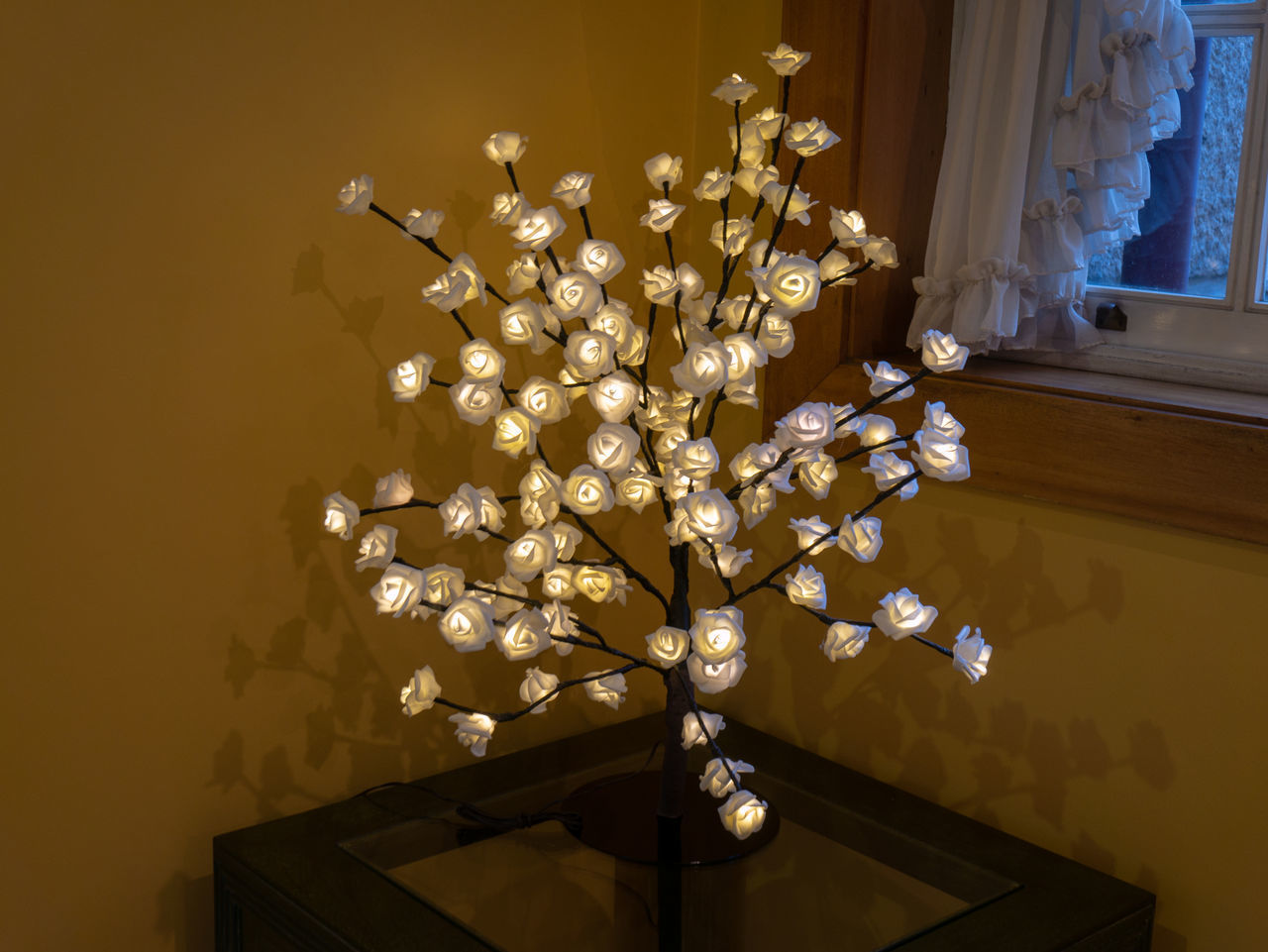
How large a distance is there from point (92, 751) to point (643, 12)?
1.20 meters

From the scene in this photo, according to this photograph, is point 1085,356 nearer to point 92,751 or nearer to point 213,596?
point 213,596

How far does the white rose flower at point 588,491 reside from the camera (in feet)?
3.89

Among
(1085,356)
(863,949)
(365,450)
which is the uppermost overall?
(1085,356)

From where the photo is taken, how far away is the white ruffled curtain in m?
1.53

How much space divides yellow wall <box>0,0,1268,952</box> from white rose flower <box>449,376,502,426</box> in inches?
14.0

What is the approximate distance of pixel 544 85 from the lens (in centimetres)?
165

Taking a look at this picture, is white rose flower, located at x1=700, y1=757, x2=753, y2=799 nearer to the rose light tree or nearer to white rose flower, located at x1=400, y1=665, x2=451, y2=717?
the rose light tree

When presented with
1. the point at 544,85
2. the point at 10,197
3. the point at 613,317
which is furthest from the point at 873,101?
the point at 10,197

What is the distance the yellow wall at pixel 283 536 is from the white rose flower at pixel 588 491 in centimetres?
46

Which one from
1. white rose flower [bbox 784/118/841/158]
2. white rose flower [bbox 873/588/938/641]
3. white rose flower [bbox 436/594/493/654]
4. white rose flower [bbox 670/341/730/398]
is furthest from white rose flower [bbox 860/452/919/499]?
white rose flower [bbox 436/594/493/654]

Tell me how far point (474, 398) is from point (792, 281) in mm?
328

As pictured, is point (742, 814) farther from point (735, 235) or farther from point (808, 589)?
point (735, 235)

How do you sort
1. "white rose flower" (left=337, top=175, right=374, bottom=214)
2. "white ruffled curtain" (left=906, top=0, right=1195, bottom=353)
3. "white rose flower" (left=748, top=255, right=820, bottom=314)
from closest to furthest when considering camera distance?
"white rose flower" (left=748, top=255, right=820, bottom=314)
"white rose flower" (left=337, top=175, right=374, bottom=214)
"white ruffled curtain" (left=906, top=0, right=1195, bottom=353)

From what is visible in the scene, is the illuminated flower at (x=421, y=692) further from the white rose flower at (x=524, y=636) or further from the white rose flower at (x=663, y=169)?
the white rose flower at (x=663, y=169)
